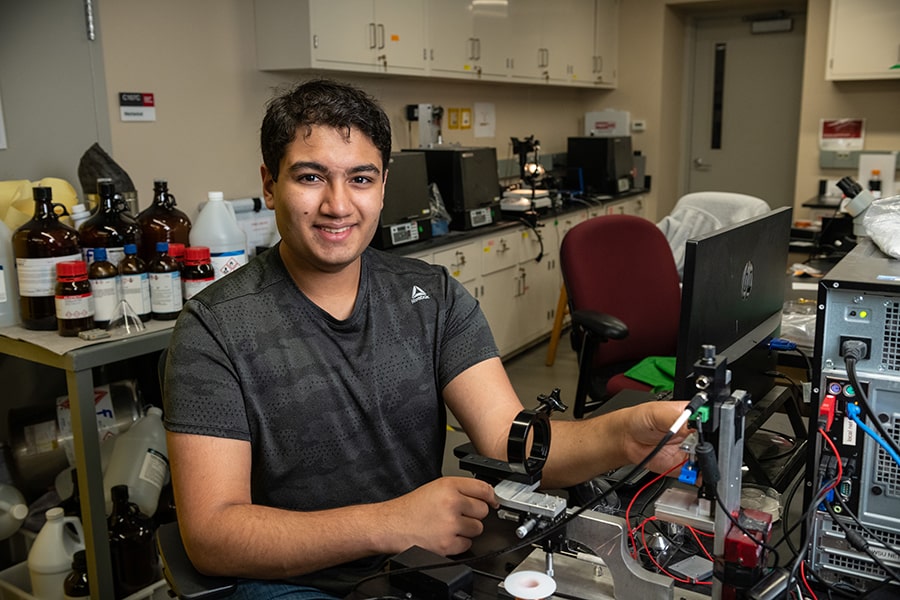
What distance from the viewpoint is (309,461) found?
4.30 feet

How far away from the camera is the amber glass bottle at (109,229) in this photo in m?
2.19

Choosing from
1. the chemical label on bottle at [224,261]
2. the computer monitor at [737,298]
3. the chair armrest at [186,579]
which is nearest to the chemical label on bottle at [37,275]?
the chemical label on bottle at [224,261]

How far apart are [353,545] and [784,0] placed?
5.84 metres

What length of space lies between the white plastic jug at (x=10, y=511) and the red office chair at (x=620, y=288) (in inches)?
70.1

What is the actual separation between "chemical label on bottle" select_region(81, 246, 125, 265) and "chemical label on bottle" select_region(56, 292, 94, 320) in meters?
0.15

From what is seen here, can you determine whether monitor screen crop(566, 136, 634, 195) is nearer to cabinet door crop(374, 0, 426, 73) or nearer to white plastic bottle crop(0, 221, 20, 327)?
cabinet door crop(374, 0, 426, 73)

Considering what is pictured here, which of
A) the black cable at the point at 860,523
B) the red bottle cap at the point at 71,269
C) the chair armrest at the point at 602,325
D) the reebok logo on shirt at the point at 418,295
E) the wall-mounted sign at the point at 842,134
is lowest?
the chair armrest at the point at 602,325

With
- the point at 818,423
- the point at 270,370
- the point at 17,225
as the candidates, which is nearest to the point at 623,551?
the point at 818,423

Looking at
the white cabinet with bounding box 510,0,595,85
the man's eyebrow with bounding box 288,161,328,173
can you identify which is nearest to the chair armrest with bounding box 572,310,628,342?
the man's eyebrow with bounding box 288,161,328,173

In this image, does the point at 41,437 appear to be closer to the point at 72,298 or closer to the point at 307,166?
the point at 72,298

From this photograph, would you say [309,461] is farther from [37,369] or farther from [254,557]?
[37,369]

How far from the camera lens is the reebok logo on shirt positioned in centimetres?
145

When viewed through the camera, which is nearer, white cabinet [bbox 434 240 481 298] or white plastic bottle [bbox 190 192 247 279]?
white plastic bottle [bbox 190 192 247 279]

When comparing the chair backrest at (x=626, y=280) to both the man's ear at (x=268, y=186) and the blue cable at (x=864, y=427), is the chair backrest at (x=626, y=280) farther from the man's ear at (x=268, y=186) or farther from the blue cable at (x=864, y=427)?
the blue cable at (x=864, y=427)
